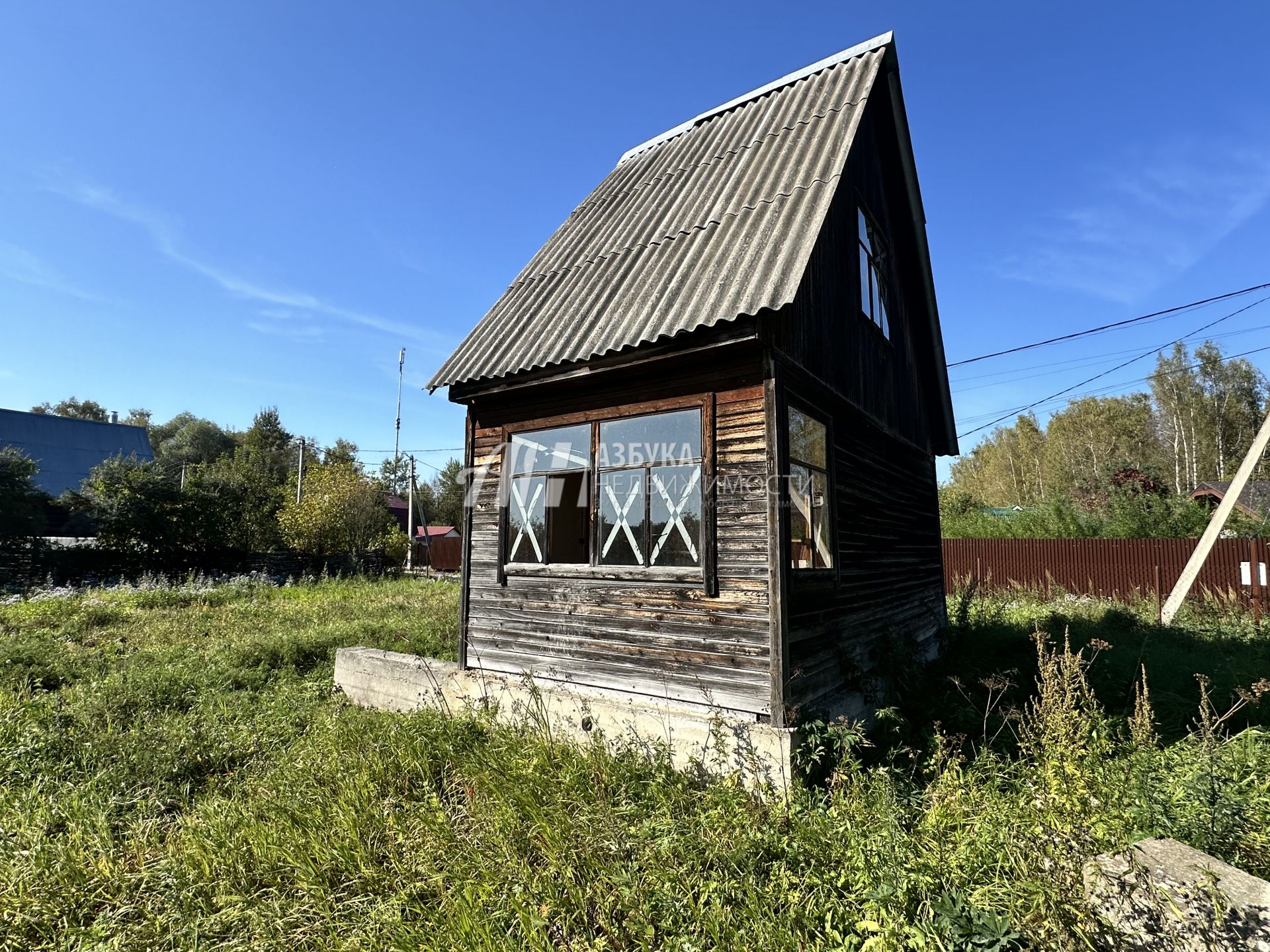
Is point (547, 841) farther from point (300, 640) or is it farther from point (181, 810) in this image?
point (300, 640)

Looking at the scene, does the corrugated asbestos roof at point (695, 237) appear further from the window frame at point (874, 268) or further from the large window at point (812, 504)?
the large window at point (812, 504)

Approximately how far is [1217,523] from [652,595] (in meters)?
11.8

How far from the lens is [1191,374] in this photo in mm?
38906

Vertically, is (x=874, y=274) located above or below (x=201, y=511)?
above

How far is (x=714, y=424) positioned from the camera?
532 cm

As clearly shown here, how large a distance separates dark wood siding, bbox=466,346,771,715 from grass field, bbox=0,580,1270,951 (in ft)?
2.42

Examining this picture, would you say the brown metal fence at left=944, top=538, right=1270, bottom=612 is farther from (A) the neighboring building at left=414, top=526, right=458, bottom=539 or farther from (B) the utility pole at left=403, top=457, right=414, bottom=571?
(A) the neighboring building at left=414, top=526, right=458, bottom=539

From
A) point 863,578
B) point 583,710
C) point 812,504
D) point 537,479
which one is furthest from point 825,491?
point 583,710

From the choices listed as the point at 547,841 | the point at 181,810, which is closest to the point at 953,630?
the point at 547,841

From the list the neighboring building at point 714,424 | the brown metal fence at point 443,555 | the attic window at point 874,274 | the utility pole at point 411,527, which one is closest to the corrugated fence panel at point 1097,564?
the attic window at point 874,274

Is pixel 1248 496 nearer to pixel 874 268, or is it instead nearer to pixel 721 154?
pixel 874 268

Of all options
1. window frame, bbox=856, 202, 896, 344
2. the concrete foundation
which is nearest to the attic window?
window frame, bbox=856, 202, 896, 344

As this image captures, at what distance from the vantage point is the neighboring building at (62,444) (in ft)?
97.4

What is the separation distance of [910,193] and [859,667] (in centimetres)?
680
